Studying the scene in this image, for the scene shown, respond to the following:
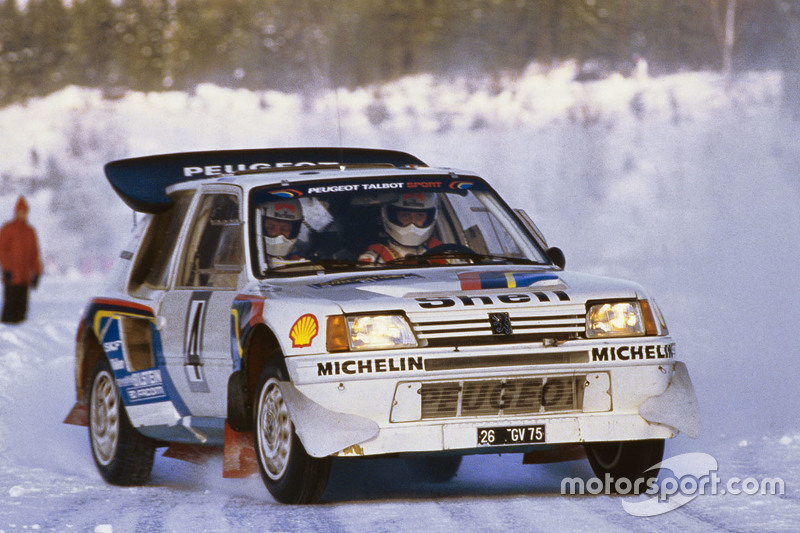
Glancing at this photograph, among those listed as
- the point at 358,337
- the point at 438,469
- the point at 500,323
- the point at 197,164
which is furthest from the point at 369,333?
the point at 197,164

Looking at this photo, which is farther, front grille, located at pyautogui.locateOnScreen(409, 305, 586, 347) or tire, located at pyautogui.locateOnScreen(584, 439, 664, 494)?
tire, located at pyautogui.locateOnScreen(584, 439, 664, 494)

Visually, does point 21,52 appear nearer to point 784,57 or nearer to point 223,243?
point 784,57

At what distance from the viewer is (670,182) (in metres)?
33.6

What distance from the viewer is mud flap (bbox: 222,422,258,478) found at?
7.61 m

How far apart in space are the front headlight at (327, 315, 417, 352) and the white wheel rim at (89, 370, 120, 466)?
2.54m

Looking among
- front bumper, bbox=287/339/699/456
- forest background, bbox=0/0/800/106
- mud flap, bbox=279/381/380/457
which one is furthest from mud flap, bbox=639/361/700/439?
forest background, bbox=0/0/800/106

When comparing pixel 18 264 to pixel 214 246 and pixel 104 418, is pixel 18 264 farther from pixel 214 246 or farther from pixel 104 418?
pixel 214 246

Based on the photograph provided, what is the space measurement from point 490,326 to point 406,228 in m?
1.39

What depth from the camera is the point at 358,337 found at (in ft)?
22.1

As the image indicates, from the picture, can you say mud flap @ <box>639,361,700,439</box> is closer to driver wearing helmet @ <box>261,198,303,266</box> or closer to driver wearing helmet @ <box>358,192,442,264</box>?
driver wearing helmet @ <box>358,192,442,264</box>

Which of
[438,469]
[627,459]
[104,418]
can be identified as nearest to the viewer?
[627,459]

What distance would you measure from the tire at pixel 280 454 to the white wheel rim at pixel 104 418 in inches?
74.7

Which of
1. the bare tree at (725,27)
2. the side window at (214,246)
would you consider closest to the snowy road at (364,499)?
the side window at (214,246)

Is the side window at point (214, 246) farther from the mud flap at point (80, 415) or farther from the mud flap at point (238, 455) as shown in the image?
the mud flap at point (80, 415)
